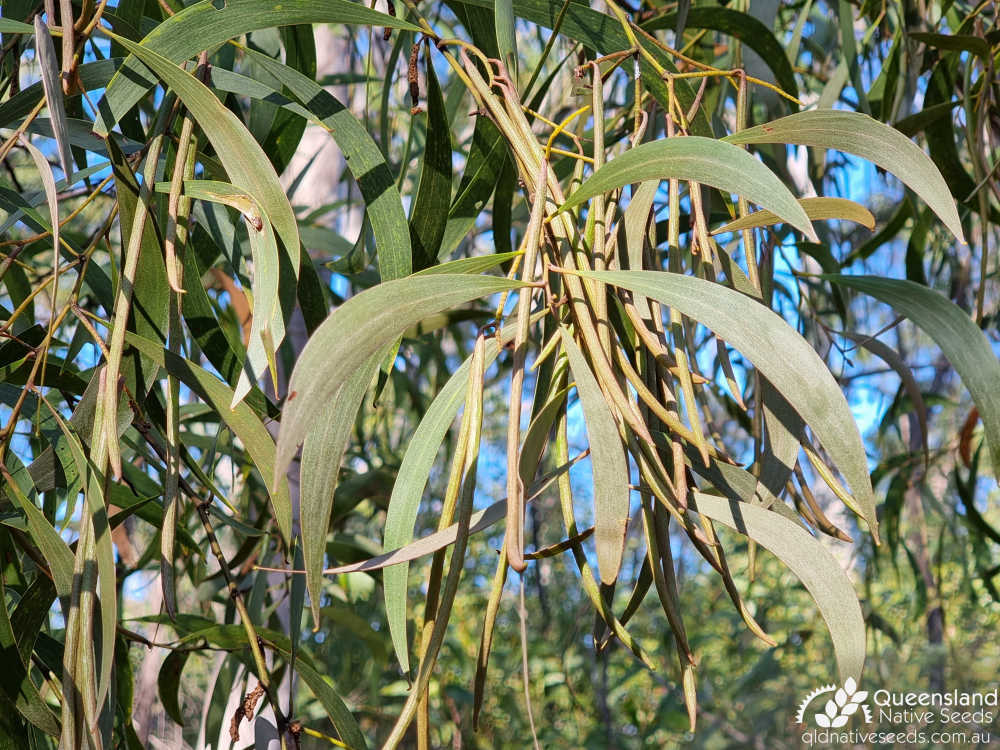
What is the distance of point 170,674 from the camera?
1.75 ft

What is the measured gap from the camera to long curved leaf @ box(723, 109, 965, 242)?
0.85 feet

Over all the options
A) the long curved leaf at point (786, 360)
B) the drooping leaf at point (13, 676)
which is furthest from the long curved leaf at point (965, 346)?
the drooping leaf at point (13, 676)

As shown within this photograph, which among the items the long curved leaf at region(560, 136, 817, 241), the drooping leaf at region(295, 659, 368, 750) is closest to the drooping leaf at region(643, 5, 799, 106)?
the long curved leaf at region(560, 136, 817, 241)

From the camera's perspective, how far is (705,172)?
249mm

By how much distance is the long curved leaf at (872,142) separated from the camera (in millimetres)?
260

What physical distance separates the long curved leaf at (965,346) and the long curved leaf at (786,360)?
0.43ft

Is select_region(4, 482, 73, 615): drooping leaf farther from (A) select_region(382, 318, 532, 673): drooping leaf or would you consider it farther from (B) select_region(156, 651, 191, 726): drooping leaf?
(B) select_region(156, 651, 191, 726): drooping leaf

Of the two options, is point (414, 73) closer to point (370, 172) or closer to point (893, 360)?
point (370, 172)

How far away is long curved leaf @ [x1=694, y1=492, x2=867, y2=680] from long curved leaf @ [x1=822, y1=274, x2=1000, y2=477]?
0.43 ft

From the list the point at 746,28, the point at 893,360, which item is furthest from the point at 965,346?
the point at 746,28

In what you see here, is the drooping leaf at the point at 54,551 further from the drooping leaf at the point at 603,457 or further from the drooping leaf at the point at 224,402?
the drooping leaf at the point at 603,457

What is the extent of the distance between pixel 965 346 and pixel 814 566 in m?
0.15

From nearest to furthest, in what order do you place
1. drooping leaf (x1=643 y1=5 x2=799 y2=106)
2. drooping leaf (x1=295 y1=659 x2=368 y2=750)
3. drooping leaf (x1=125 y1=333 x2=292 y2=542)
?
1. drooping leaf (x1=125 y1=333 x2=292 y2=542)
2. drooping leaf (x1=295 y1=659 x2=368 y2=750)
3. drooping leaf (x1=643 y1=5 x2=799 y2=106)

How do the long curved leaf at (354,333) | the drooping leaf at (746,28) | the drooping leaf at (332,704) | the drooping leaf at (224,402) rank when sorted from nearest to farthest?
the long curved leaf at (354,333) → the drooping leaf at (224,402) → the drooping leaf at (332,704) → the drooping leaf at (746,28)
